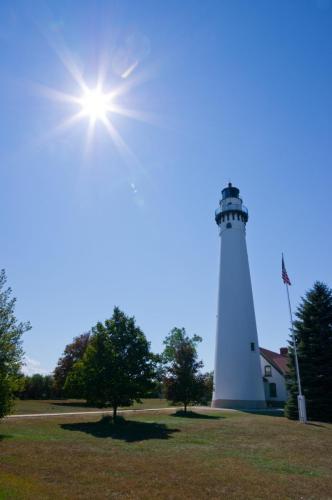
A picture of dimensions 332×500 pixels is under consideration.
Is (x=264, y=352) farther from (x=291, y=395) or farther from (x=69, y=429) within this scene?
(x=69, y=429)

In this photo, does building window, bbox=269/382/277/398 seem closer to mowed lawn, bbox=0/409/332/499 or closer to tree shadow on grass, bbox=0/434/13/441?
mowed lawn, bbox=0/409/332/499

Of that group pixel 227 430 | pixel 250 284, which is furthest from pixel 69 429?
pixel 250 284

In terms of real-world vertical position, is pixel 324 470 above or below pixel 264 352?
below

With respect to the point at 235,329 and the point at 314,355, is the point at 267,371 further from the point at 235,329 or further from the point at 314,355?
the point at 314,355

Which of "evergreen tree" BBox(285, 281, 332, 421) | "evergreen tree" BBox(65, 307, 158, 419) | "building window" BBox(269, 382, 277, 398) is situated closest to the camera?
"evergreen tree" BBox(65, 307, 158, 419)

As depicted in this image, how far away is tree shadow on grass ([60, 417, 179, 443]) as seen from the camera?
1641 centimetres

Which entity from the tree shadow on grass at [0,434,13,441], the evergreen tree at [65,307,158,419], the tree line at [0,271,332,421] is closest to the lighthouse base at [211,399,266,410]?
the tree line at [0,271,332,421]

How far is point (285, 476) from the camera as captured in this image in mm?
9828

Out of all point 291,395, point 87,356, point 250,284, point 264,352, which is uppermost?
point 250,284

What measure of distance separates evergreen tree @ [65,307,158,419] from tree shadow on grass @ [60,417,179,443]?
1.54m

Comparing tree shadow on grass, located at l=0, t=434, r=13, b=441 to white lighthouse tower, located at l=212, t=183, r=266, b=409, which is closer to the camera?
tree shadow on grass, located at l=0, t=434, r=13, b=441

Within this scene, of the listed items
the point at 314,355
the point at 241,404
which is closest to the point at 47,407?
the point at 241,404

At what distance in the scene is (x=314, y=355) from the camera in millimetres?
25094

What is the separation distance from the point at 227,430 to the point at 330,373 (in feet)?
Result: 32.9
